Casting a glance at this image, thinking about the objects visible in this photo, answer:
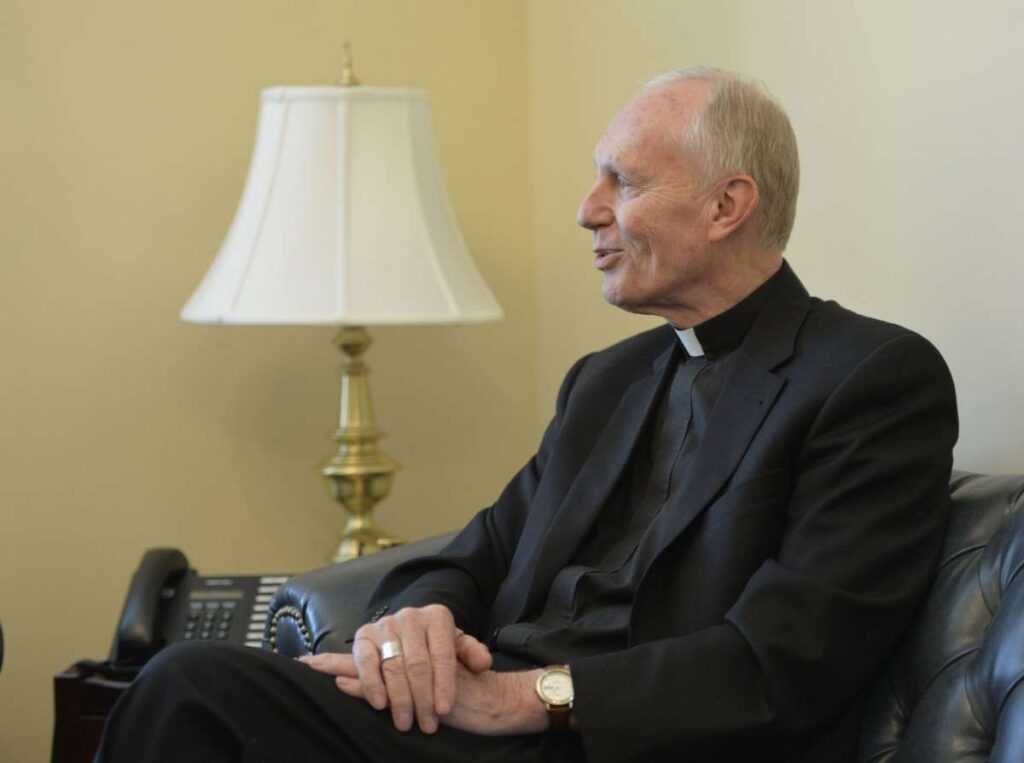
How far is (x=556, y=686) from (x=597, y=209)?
787mm

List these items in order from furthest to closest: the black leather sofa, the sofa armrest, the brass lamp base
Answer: the brass lamp base → the sofa armrest → the black leather sofa

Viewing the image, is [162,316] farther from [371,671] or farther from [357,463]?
[371,671]

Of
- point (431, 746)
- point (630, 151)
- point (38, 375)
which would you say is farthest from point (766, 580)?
point (38, 375)

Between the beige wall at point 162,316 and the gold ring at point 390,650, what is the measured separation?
1.84 metres

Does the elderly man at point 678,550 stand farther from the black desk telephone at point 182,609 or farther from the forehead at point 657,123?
the black desk telephone at point 182,609

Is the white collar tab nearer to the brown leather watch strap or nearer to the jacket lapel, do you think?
the jacket lapel

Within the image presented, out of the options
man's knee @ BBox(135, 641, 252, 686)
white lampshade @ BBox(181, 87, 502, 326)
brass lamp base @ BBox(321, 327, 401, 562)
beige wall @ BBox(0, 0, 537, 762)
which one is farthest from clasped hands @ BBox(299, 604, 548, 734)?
beige wall @ BBox(0, 0, 537, 762)

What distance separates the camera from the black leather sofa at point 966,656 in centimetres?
176

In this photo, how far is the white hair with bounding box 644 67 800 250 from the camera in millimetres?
2252

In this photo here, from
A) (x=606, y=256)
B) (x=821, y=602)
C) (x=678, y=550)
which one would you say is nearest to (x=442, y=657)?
(x=678, y=550)

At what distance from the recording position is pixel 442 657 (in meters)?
1.96

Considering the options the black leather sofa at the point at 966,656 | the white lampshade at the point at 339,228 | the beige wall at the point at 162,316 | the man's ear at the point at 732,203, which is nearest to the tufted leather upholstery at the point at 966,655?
Answer: the black leather sofa at the point at 966,656

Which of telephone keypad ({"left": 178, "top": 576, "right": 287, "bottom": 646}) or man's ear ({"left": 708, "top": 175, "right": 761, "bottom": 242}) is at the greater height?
man's ear ({"left": 708, "top": 175, "right": 761, "bottom": 242})

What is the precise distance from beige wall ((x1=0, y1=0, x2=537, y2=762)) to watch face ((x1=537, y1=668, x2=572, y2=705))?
1989mm
